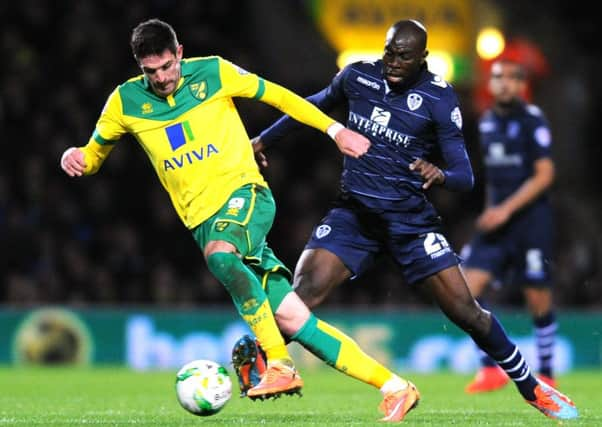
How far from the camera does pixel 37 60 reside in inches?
635

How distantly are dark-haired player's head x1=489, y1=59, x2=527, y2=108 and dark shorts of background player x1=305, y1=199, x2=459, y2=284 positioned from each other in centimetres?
293

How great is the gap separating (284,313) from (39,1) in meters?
10.4

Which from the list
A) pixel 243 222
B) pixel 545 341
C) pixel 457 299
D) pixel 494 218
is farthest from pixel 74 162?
pixel 545 341

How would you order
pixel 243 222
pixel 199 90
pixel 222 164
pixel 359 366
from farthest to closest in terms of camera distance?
pixel 199 90 → pixel 222 164 → pixel 243 222 → pixel 359 366

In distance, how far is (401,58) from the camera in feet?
23.5

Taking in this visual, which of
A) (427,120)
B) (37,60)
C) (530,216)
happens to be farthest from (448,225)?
(427,120)

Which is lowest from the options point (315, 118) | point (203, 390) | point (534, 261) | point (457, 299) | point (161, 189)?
point (161, 189)

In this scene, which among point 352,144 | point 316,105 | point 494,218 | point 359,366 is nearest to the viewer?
point 352,144

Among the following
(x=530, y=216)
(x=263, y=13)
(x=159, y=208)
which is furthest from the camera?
(x=263, y=13)

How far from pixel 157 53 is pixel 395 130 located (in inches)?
52.9

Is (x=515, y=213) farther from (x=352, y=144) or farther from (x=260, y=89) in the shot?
(x=352, y=144)

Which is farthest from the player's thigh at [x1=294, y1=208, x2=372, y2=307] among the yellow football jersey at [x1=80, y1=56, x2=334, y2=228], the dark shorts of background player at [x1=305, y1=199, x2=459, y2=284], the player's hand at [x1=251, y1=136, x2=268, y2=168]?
the yellow football jersey at [x1=80, y1=56, x2=334, y2=228]

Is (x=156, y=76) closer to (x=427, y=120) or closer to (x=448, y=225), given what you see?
(x=427, y=120)

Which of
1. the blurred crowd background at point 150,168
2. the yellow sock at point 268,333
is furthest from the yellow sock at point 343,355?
the blurred crowd background at point 150,168
